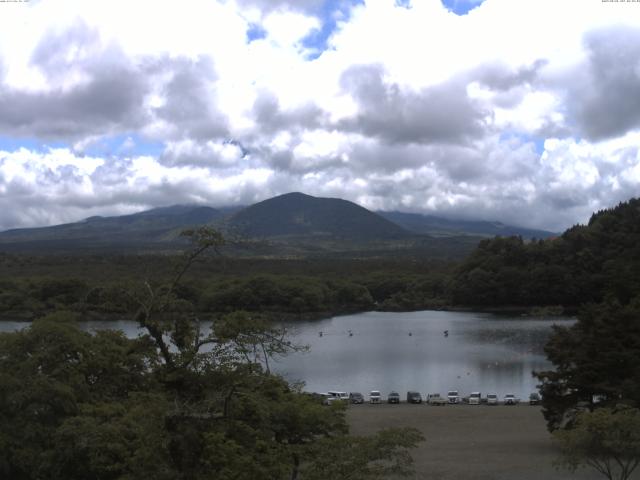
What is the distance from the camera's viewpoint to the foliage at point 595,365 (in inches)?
639

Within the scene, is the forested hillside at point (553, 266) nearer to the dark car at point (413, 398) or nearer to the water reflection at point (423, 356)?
the water reflection at point (423, 356)

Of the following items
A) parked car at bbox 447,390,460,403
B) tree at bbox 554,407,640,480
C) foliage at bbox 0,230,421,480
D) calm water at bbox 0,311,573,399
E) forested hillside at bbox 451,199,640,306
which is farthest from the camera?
forested hillside at bbox 451,199,640,306

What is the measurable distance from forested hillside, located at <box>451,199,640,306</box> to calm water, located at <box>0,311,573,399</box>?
843 cm

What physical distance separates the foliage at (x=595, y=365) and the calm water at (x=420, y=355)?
10000 mm

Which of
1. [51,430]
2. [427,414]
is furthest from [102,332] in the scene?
[427,414]

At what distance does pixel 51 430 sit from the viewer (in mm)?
9836

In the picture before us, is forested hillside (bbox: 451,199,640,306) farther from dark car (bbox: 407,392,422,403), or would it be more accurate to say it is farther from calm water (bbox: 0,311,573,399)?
dark car (bbox: 407,392,422,403)

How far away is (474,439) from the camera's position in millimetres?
18312

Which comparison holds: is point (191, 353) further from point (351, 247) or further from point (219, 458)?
point (351, 247)

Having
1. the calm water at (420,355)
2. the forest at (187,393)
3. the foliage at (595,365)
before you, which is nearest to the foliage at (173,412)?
the forest at (187,393)

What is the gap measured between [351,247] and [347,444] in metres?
160

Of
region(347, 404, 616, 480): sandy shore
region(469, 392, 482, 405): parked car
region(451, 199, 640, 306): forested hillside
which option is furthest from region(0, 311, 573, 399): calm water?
region(451, 199, 640, 306): forested hillside

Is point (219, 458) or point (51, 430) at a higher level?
point (219, 458)

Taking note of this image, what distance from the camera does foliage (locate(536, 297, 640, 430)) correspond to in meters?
16.2
